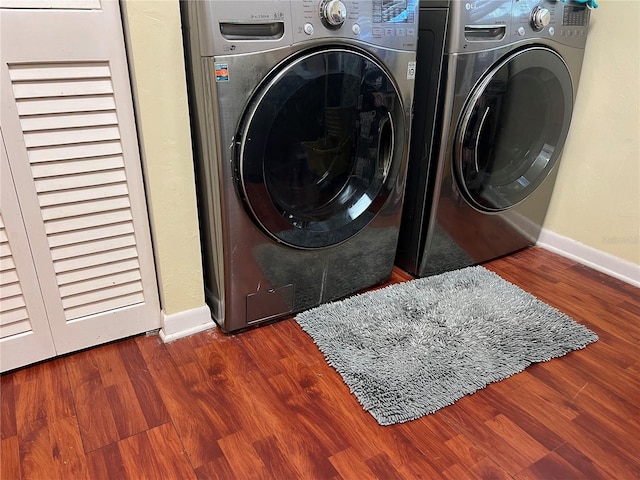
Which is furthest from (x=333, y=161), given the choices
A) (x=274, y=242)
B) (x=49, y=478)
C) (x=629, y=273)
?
(x=629, y=273)

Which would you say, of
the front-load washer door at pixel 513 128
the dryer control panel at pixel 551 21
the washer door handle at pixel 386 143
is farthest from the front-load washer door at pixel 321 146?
the dryer control panel at pixel 551 21

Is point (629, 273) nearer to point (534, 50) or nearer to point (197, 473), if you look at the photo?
point (534, 50)

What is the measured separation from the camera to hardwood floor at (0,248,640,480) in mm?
976

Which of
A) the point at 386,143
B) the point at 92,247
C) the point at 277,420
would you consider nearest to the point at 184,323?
the point at 92,247

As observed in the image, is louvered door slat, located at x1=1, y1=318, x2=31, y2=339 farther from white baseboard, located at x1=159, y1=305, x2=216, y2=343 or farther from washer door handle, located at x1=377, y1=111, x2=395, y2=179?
washer door handle, located at x1=377, y1=111, x2=395, y2=179

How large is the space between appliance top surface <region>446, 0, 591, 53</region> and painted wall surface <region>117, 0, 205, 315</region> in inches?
30.0

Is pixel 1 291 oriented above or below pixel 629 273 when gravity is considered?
above

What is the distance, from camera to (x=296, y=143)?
48.9 inches

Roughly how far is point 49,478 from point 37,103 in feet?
2.50

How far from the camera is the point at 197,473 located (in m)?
0.95

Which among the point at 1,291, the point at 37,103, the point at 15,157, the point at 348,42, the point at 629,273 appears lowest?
the point at 629,273

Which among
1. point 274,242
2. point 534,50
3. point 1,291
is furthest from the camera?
point 534,50

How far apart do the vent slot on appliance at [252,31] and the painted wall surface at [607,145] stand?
1.21 m

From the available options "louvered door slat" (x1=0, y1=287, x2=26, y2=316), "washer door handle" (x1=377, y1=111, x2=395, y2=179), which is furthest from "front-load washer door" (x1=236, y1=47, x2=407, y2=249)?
"louvered door slat" (x1=0, y1=287, x2=26, y2=316)
